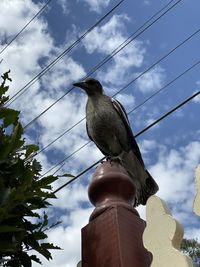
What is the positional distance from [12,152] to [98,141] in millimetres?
1107

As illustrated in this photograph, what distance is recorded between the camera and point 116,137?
3.18 metres

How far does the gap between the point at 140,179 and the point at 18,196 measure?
44.8 inches

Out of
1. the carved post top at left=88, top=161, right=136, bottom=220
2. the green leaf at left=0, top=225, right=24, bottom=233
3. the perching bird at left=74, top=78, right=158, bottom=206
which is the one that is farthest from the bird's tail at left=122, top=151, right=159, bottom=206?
the green leaf at left=0, top=225, right=24, bottom=233

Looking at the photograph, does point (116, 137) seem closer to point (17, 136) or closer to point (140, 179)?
point (140, 179)

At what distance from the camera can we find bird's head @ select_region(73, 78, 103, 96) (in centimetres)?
388

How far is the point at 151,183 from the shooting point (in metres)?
2.69

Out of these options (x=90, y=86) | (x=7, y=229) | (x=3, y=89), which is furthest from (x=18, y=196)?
(x=90, y=86)

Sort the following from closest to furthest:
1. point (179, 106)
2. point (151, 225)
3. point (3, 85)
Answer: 1. point (151, 225)
2. point (3, 85)
3. point (179, 106)

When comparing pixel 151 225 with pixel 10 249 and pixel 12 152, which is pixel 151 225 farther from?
pixel 12 152

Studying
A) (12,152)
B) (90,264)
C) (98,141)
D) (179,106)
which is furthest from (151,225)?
(179,106)

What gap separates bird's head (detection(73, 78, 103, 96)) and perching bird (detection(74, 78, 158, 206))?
5.9 inches

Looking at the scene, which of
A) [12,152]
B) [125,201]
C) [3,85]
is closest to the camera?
[125,201]

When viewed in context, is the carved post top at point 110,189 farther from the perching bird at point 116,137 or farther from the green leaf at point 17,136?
the perching bird at point 116,137

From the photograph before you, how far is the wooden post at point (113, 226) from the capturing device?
5.38 ft
